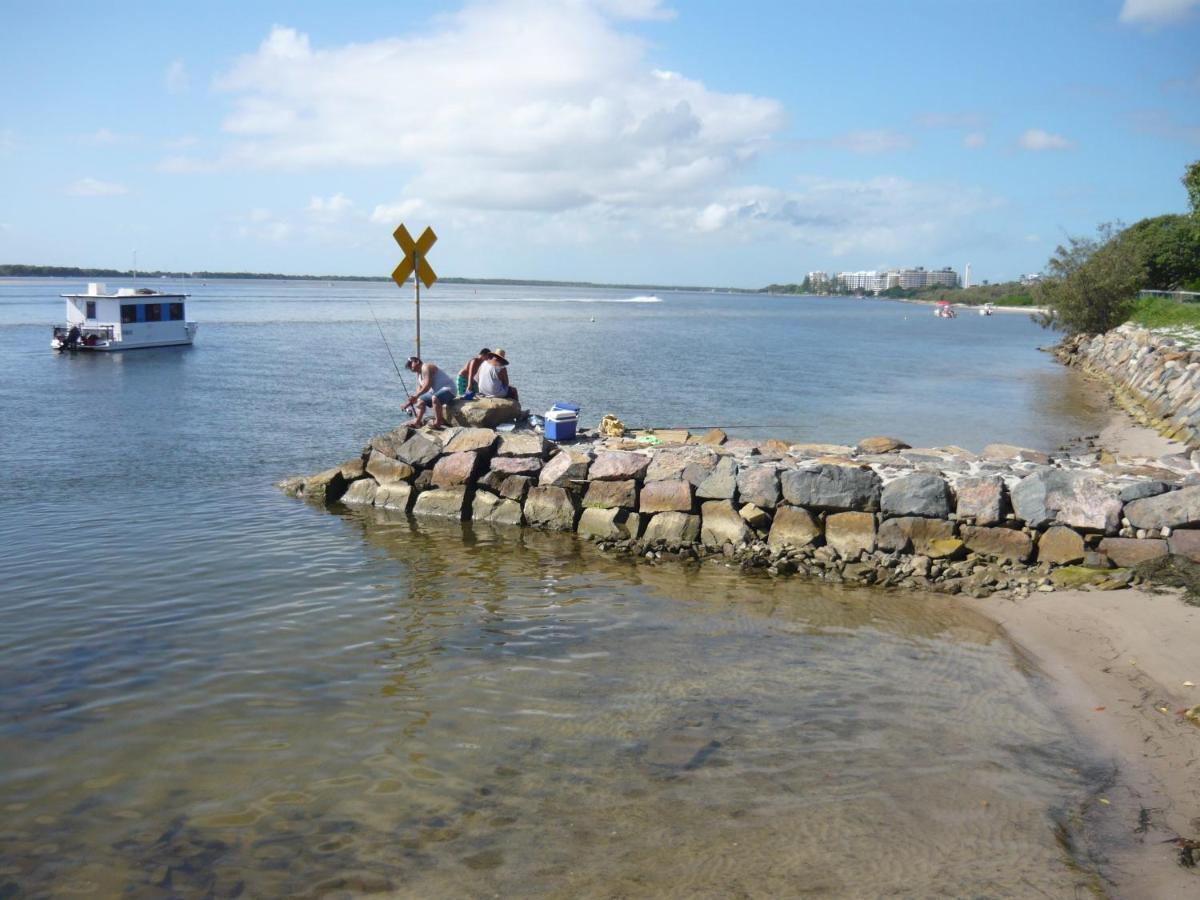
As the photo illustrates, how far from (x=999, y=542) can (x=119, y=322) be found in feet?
160

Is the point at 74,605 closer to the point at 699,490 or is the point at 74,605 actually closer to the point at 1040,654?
the point at 699,490

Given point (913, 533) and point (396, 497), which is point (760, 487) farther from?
point (396, 497)

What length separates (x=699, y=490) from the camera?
13.5 m

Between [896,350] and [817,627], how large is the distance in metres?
54.9

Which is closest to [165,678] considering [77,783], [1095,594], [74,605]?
[77,783]

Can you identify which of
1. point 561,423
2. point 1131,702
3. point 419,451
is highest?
point 561,423

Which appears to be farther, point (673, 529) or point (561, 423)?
point (561, 423)

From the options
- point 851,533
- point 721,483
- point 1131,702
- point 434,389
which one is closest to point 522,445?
point 434,389

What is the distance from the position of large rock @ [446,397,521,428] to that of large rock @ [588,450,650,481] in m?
2.93

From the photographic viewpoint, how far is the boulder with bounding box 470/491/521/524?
14766 millimetres

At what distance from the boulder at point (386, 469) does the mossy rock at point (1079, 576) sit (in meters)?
10.2

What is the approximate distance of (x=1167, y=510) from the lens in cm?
1141

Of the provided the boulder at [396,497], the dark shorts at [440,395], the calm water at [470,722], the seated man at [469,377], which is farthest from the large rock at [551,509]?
the seated man at [469,377]

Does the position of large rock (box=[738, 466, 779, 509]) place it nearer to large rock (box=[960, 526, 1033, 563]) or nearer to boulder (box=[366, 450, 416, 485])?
large rock (box=[960, 526, 1033, 563])
